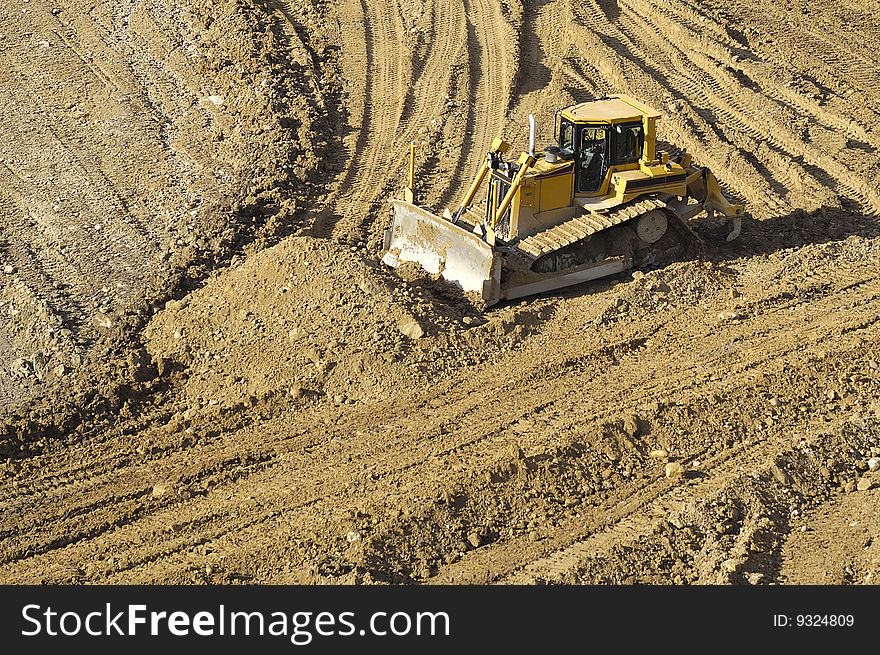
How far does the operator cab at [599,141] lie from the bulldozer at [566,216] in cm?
1

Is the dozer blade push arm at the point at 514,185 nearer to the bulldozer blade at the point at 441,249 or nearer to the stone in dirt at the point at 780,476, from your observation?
the bulldozer blade at the point at 441,249

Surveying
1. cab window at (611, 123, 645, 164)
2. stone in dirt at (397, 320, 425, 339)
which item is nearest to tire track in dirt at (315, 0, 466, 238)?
stone in dirt at (397, 320, 425, 339)

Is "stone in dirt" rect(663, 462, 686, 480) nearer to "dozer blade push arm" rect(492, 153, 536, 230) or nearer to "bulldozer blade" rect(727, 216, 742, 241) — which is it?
"dozer blade push arm" rect(492, 153, 536, 230)

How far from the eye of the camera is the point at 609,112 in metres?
14.4

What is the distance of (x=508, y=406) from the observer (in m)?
12.2

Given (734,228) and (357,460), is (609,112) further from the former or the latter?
(357,460)

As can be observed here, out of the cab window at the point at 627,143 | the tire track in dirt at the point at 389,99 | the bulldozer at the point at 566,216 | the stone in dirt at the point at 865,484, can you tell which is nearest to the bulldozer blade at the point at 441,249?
the bulldozer at the point at 566,216

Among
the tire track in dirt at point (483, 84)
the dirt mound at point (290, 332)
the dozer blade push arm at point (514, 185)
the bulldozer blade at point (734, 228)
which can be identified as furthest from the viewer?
the tire track in dirt at point (483, 84)

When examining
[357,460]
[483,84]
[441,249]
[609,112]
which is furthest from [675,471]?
[483,84]

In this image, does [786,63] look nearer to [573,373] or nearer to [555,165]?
[555,165]

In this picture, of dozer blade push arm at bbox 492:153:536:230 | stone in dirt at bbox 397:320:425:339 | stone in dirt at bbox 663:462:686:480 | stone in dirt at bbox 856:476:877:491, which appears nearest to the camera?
stone in dirt at bbox 856:476:877:491

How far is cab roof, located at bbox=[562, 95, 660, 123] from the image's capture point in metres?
14.2

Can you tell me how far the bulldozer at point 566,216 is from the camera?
13750 mm

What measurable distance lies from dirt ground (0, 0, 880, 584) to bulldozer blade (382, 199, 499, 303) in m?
0.30
